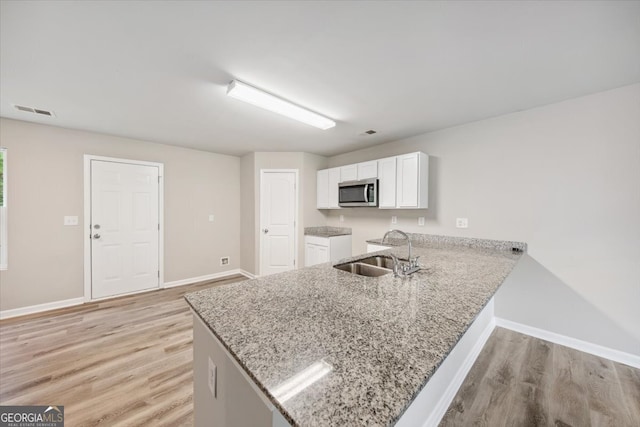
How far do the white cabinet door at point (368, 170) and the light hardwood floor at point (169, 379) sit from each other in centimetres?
241

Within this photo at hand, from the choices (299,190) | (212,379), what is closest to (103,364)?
(212,379)

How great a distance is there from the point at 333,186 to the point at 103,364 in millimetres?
3497

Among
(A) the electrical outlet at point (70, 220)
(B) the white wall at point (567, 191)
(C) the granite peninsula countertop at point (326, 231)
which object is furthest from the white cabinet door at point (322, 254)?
(A) the electrical outlet at point (70, 220)

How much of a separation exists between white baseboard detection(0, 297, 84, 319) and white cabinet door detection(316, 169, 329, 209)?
148 inches

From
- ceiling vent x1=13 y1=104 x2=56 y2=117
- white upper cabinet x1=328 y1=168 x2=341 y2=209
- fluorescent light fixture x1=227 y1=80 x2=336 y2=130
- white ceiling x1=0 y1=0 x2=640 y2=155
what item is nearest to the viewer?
white ceiling x1=0 y1=0 x2=640 y2=155

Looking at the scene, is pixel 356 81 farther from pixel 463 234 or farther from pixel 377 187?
pixel 463 234

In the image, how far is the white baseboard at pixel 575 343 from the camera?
80.6 inches

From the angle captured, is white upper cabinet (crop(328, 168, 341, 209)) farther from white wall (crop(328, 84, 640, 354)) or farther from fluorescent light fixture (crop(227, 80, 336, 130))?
white wall (crop(328, 84, 640, 354))

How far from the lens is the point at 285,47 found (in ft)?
5.20

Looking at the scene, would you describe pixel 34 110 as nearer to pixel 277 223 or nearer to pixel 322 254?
pixel 277 223

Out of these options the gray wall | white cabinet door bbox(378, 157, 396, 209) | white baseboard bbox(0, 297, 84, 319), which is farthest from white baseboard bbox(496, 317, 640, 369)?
white baseboard bbox(0, 297, 84, 319)

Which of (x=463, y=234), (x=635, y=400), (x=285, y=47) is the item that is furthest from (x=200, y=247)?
(x=635, y=400)

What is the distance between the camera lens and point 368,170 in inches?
143

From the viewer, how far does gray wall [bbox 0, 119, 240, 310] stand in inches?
113
